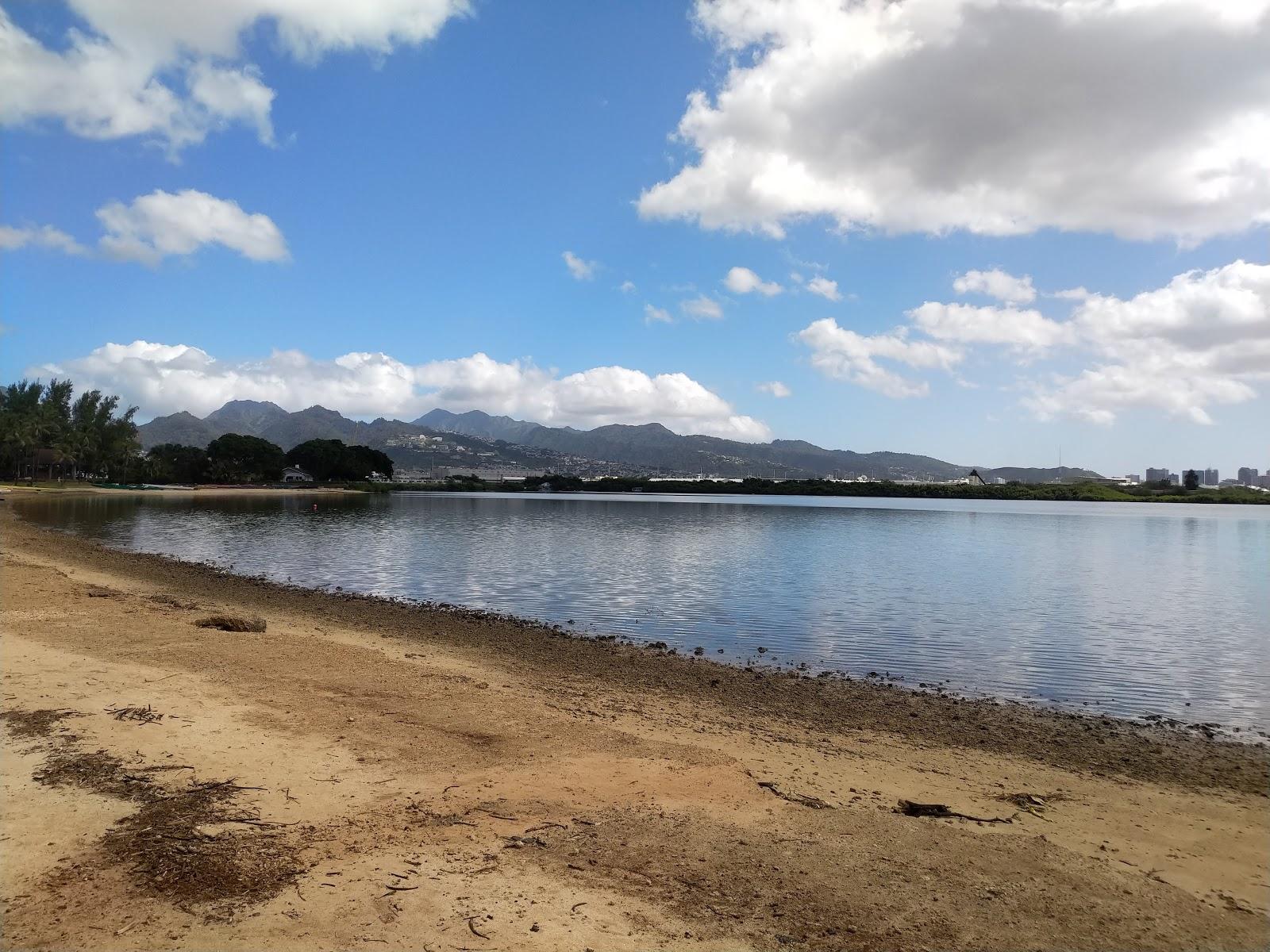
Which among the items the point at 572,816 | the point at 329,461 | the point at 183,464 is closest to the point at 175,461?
the point at 183,464

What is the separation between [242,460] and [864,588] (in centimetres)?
14465

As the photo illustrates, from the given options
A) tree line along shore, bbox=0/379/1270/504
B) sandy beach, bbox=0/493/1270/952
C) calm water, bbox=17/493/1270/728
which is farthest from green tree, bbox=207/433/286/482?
sandy beach, bbox=0/493/1270/952

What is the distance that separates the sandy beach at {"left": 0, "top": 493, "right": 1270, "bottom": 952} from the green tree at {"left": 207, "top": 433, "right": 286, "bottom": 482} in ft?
480

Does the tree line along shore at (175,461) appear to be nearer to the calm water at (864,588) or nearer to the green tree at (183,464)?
the green tree at (183,464)

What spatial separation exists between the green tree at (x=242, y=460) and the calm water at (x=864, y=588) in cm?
8631

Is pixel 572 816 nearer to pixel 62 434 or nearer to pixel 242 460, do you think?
pixel 62 434

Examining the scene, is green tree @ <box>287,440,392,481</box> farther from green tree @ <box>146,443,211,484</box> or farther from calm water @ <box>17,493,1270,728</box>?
calm water @ <box>17,493,1270,728</box>

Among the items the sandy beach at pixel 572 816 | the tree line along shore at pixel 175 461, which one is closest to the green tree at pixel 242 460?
the tree line along shore at pixel 175 461

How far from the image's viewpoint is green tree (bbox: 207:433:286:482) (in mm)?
142750

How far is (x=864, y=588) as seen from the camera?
28.5m

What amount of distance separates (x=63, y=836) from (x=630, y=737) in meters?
5.79

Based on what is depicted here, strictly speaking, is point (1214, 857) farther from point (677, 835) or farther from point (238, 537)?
point (238, 537)

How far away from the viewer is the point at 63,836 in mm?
5695

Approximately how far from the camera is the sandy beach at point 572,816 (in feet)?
16.4
